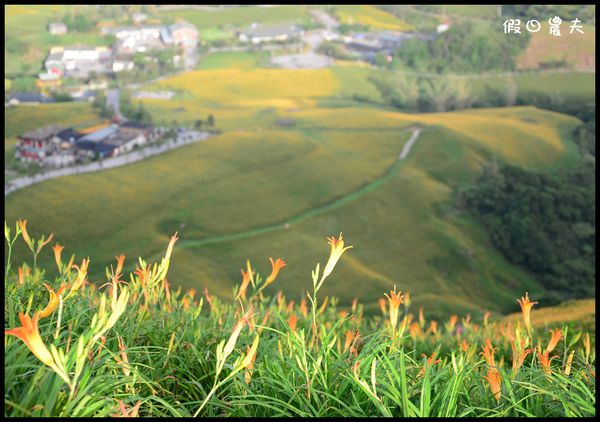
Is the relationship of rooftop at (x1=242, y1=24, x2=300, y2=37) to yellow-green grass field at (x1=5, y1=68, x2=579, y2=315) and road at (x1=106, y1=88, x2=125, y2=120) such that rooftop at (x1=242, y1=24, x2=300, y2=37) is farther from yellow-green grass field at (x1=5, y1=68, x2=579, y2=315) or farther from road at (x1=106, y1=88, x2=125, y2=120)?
road at (x1=106, y1=88, x2=125, y2=120)

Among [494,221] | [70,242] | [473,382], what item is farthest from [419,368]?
[494,221]

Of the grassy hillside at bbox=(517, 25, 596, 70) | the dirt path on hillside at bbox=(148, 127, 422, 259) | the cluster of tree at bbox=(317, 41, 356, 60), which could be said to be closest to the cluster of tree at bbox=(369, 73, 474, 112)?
the cluster of tree at bbox=(317, 41, 356, 60)

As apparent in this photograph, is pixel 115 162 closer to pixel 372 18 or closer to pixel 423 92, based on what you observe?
pixel 372 18

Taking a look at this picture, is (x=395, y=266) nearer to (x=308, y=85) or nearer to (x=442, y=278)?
(x=442, y=278)

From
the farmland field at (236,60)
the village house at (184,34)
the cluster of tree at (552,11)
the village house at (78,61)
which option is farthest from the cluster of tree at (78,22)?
the cluster of tree at (552,11)

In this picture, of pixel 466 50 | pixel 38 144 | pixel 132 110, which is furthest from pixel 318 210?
pixel 466 50

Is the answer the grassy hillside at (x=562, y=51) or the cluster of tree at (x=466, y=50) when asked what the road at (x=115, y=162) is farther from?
the grassy hillside at (x=562, y=51)
